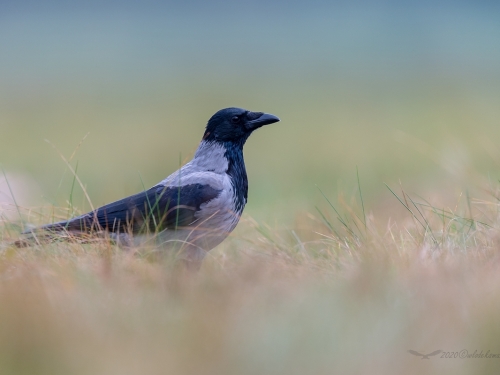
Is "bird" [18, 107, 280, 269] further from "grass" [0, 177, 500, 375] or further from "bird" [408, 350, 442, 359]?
"bird" [408, 350, 442, 359]

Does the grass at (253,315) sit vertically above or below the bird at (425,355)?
above

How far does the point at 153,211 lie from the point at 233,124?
1153 millimetres

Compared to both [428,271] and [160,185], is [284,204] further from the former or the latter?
[428,271]

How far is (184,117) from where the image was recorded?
85.7 ft

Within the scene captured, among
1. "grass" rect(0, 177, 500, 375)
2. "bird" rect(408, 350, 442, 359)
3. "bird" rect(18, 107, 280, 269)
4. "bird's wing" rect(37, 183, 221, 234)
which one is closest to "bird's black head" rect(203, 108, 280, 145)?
"bird" rect(18, 107, 280, 269)

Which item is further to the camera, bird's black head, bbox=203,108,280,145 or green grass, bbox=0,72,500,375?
bird's black head, bbox=203,108,280,145

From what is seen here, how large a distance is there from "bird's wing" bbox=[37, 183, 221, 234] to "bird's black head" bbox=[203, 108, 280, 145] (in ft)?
2.25

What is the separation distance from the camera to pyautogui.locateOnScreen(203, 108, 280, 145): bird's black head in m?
5.70

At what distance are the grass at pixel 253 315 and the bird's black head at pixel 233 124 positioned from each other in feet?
6.35

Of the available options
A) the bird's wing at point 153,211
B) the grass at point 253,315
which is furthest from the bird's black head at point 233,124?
the grass at point 253,315

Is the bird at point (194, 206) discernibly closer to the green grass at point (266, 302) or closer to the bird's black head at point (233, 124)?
the bird's black head at point (233, 124)

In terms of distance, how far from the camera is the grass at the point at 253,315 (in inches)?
108

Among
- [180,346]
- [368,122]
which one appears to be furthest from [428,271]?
[368,122]

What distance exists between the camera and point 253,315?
3.01m
